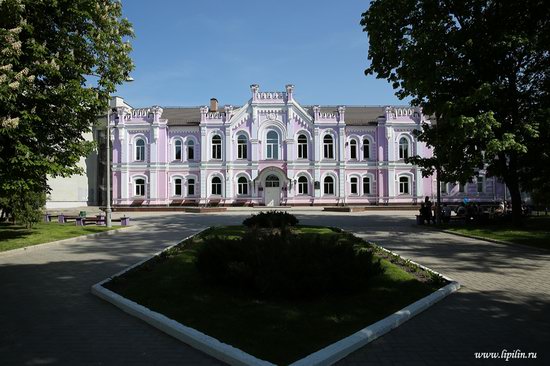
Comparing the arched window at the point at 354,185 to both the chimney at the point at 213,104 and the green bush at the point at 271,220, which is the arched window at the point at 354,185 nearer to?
the chimney at the point at 213,104

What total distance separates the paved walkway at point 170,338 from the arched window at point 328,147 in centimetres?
3529

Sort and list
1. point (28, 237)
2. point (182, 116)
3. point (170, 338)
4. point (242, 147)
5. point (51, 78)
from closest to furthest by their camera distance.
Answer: point (170, 338), point (51, 78), point (28, 237), point (242, 147), point (182, 116)

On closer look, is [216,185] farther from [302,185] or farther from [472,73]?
[472,73]

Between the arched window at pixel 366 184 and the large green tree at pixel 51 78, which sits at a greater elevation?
the large green tree at pixel 51 78

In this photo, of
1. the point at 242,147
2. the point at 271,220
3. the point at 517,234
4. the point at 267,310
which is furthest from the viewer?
the point at 242,147

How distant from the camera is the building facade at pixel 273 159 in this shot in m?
45.8

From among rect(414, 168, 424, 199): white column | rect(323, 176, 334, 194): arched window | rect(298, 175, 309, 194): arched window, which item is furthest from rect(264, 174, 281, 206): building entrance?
rect(414, 168, 424, 199): white column

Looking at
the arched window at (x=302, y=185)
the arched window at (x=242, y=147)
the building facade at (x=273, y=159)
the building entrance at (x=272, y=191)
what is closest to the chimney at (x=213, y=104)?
the building facade at (x=273, y=159)

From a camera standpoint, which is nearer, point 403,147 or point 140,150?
point 403,147

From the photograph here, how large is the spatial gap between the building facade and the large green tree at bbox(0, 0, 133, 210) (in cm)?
2937

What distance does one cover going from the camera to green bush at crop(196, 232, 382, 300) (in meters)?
6.94

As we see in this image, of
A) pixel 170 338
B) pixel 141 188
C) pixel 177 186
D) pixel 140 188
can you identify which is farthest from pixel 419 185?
pixel 170 338

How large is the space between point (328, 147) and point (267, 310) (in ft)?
135

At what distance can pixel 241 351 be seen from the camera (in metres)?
4.86
